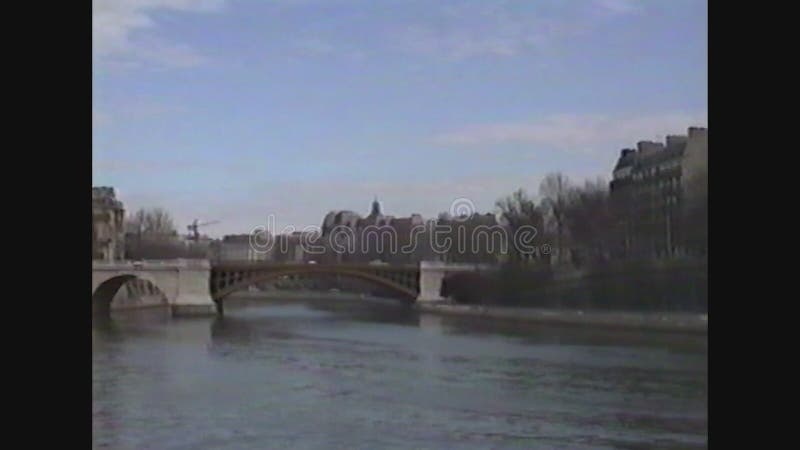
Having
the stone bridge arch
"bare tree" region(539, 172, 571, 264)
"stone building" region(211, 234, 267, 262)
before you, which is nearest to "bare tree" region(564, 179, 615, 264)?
"bare tree" region(539, 172, 571, 264)

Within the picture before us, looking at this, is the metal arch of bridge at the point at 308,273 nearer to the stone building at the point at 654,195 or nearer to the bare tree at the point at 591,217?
the bare tree at the point at 591,217

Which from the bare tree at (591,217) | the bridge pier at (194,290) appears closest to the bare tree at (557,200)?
the bare tree at (591,217)

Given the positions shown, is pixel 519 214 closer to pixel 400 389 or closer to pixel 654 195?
pixel 654 195

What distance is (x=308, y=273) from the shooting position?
18016 mm

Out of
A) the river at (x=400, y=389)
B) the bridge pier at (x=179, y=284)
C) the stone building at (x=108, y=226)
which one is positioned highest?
the stone building at (x=108, y=226)

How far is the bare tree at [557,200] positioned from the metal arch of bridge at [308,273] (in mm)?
3446

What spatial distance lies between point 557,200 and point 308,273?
4.69m

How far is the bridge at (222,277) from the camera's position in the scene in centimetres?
1758
